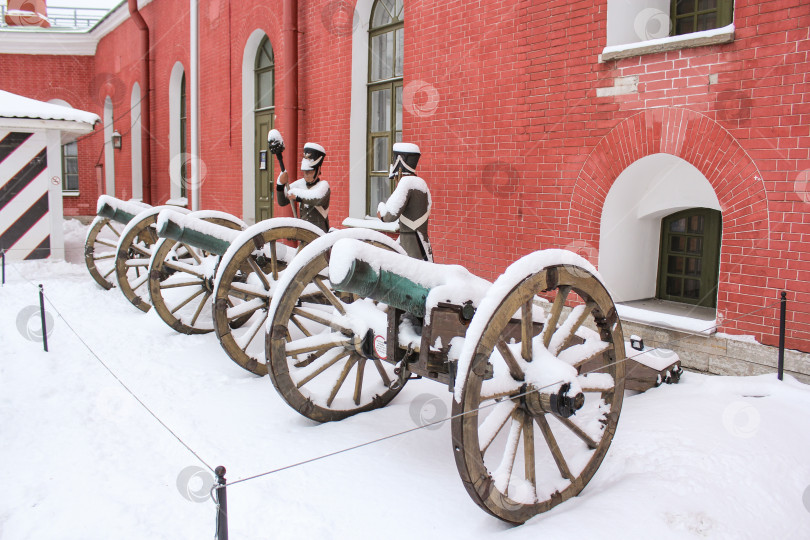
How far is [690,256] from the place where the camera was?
571 cm

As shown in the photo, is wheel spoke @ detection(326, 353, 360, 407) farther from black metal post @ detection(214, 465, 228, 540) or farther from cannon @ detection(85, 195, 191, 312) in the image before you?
cannon @ detection(85, 195, 191, 312)

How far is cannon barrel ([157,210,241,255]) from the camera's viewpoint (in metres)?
4.90

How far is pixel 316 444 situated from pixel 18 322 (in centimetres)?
418

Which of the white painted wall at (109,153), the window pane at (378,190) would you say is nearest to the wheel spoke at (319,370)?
the window pane at (378,190)

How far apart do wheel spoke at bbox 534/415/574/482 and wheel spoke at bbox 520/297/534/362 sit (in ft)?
0.89

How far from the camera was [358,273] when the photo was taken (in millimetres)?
2914

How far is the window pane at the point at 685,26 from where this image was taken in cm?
529

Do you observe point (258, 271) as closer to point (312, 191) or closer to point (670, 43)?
point (312, 191)

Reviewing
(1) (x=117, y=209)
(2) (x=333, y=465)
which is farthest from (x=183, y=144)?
(2) (x=333, y=465)

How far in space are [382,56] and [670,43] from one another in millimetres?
4257

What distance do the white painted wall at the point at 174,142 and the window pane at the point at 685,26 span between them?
36.9 feet

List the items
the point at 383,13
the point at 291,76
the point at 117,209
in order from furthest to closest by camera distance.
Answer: the point at 291,76
the point at 383,13
the point at 117,209

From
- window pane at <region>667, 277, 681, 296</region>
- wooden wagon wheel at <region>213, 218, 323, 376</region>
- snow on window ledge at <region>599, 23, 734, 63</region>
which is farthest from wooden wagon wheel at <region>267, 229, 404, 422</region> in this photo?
window pane at <region>667, 277, 681, 296</region>

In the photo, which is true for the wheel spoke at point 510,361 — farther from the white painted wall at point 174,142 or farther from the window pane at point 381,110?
the white painted wall at point 174,142
